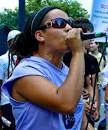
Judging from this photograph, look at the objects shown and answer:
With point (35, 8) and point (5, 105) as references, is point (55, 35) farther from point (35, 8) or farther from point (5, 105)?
point (35, 8)

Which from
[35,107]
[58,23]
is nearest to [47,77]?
[35,107]

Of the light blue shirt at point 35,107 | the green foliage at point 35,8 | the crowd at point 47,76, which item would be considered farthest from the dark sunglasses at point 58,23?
the green foliage at point 35,8

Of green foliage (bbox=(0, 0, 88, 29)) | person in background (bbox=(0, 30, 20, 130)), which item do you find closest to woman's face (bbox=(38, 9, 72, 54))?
person in background (bbox=(0, 30, 20, 130))

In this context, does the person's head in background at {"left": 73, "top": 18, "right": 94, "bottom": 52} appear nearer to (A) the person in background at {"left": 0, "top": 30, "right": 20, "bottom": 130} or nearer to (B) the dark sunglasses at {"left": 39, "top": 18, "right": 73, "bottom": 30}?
(B) the dark sunglasses at {"left": 39, "top": 18, "right": 73, "bottom": 30}

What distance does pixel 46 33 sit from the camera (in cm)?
276

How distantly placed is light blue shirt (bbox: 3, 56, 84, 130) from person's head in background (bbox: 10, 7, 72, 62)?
0.10 meters

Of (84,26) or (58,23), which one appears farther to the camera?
(84,26)

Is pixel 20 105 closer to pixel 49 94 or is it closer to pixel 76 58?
pixel 49 94

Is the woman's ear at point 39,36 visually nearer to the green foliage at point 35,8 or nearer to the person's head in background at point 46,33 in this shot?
the person's head in background at point 46,33

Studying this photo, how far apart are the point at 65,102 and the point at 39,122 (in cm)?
20

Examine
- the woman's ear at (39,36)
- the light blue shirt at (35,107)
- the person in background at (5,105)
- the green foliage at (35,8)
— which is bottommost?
the green foliage at (35,8)

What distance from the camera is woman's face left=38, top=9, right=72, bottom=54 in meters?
2.67

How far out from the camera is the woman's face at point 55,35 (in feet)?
8.77

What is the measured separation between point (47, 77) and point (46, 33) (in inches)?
10.8
